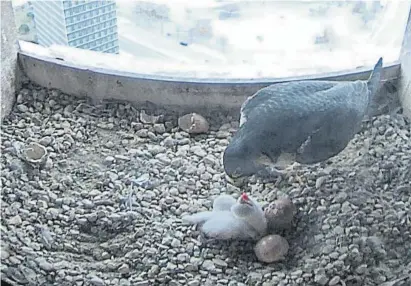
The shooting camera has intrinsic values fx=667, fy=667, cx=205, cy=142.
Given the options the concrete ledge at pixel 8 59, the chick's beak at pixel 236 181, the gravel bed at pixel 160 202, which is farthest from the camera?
the concrete ledge at pixel 8 59

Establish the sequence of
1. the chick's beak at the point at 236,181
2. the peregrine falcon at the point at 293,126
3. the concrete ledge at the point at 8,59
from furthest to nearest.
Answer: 1. the concrete ledge at the point at 8,59
2. the chick's beak at the point at 236,181
3. the peregrine falcon at the point at 293,126

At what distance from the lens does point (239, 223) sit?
1.27m

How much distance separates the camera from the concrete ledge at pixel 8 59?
1.56 metres

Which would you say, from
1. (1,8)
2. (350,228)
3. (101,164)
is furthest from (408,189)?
(1,8)

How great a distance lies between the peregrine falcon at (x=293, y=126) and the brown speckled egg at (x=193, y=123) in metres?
0.24

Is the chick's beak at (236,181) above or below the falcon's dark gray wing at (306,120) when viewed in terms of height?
below

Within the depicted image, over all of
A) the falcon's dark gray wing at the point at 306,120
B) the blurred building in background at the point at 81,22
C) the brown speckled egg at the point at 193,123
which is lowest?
the brown speckled egg at the point at 193,123

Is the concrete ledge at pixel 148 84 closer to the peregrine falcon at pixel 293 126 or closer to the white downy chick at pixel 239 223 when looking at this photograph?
the peregrine falcon at pixel 293 126

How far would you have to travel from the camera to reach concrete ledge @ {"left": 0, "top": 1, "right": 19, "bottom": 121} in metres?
1.56

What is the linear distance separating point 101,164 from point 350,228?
58 centimetres

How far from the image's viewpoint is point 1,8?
1530 millimetres

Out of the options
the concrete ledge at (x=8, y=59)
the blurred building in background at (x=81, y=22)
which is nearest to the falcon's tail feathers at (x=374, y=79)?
the blurred building in background at (x=81, y=22)

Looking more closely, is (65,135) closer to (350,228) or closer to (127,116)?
(127,116)

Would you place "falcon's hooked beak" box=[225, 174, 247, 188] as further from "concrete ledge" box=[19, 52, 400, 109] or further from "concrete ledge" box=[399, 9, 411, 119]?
"concrete ledge" box=[399, 9, 411, 119]
